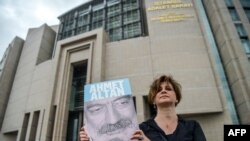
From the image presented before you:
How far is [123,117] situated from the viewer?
89.4 inches

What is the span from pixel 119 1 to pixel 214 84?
19.3 m

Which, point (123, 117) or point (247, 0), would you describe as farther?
point (247, 0)

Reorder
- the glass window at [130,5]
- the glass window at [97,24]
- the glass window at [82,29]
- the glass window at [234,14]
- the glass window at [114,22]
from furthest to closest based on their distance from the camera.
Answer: the glass window at [82,29] → the glass window at [97,24] → the glass window at [130,5] → the glass window at [114,22] → the glass window at [234,14]

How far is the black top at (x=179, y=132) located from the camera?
2104mm

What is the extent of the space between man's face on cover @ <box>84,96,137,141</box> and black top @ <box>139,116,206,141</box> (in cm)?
20

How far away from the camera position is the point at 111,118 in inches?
91.1

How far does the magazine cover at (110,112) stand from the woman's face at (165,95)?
32cm

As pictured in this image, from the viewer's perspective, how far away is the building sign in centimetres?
2250

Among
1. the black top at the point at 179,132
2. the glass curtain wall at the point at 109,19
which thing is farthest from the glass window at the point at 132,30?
the black top at the point at 179,132

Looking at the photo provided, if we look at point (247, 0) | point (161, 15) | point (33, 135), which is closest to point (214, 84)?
point (161, 15)

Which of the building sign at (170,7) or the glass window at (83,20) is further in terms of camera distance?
the glass window at (83,20)

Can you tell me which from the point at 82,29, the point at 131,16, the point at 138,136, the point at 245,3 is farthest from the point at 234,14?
the point at 138,136

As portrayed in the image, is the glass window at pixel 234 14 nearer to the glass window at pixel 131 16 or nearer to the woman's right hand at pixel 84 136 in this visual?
the glass window at pixel 131 16

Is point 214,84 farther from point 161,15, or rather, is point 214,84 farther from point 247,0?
point 247,0
